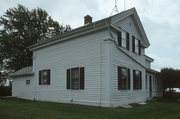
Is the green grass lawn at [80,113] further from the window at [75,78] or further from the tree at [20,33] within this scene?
the tree at [20,33]

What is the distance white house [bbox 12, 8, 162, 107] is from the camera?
12.0 m

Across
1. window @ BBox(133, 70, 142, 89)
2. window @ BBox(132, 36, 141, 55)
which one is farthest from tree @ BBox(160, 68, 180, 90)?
window @ BBox(132, 36, 141, 55)

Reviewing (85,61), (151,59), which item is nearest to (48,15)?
(151,59)

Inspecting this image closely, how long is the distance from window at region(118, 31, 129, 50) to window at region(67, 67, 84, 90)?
307 centimetres

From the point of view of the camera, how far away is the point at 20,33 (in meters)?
32.5

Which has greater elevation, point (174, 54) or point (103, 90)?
point (174, 54)

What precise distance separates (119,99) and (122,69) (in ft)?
6.43

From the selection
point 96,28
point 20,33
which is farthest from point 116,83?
point 20,33

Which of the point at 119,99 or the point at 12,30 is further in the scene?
the point at 12,30

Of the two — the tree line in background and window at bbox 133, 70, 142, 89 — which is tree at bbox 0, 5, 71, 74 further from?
window at bbox 133, 70, 142, 89

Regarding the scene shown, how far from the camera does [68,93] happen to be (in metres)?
14.0

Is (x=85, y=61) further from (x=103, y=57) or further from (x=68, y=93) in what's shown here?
(x=68, y=93)

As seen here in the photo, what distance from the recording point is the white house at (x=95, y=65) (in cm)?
1203

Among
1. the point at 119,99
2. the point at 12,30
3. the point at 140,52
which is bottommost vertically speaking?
the point at 119,99
